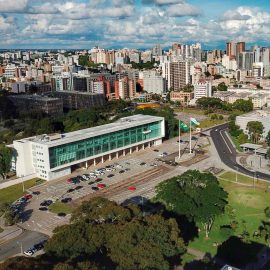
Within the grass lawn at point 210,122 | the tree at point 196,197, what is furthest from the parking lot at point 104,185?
the grass lawn at point 210,122

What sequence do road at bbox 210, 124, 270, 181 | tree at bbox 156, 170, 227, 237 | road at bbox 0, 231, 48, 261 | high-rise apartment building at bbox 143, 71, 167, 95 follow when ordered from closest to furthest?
road at bbox 0, 231, 48, 261, tree at bbox 156, 170, 227, 237, road at bbox 210, 124, 270, 181, high-rise apartment building at bbox 143, 71, 167, 95

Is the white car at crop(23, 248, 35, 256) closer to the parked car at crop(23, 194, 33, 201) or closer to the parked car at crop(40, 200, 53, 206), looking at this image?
the parked car at crop(40, 200, 53, 206)

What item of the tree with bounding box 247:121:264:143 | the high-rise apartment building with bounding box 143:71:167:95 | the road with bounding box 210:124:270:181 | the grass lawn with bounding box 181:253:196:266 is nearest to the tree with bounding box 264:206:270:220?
the grass lawn with bounding box 181:253:196:266

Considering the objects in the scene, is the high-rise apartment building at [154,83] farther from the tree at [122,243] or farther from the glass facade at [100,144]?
the tree at [122,243]

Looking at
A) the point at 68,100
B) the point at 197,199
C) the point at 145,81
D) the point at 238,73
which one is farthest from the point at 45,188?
the point at 238,73

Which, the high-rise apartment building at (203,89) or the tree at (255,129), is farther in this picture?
the high-rise apartment building at (203,89)
